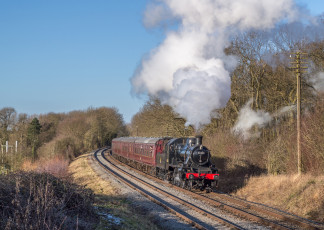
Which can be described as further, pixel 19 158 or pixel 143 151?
pixel 19 158

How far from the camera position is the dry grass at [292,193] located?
12.5 metres

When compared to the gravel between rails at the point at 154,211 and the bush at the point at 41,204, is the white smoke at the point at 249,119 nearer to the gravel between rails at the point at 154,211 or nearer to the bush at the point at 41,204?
the gravel between rails at the point at 154,211

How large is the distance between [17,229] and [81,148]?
2156 inches

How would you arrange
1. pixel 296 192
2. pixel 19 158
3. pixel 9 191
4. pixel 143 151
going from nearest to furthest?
pixel 9 191 < pixel 296 192 < pixel 143 151 < pixel 19 158

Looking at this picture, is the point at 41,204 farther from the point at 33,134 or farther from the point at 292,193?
the point at 33,134

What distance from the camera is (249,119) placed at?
2886 centimetres

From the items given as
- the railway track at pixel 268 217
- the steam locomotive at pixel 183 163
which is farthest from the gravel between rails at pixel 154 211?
the steam locomotive at pixel 183 163

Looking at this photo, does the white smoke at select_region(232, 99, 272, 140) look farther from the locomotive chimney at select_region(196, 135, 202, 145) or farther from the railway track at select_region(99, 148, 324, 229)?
the railway track at select_region(99, 148, 324, 229)

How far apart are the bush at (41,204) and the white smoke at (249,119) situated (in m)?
17.8

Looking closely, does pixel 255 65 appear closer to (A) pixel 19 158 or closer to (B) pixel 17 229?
(A) pixel 19 158

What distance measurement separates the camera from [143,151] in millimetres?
27828

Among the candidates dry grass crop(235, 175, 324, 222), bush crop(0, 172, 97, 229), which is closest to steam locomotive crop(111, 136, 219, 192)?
dry grass crop(235, 175, 324, 222)

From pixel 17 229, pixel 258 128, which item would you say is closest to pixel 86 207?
pixel 17 229

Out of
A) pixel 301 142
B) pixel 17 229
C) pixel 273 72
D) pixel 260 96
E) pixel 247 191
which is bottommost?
pixel 247 191
